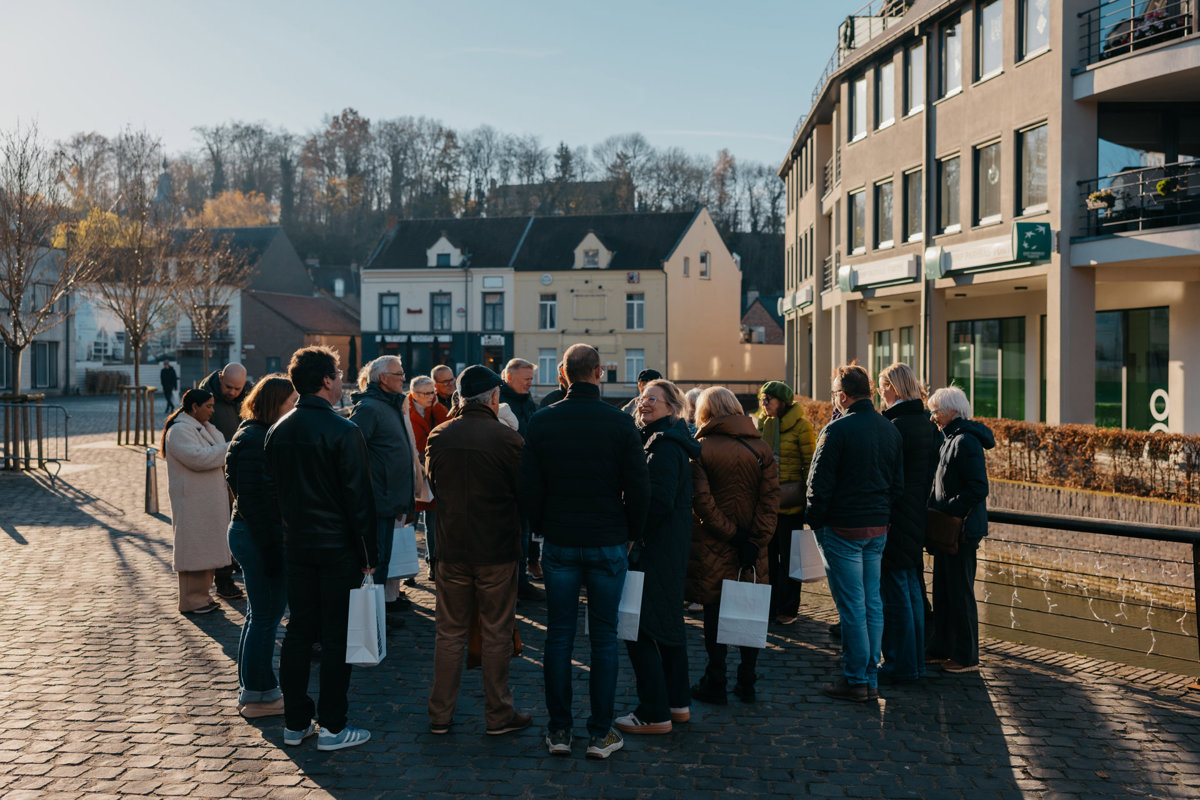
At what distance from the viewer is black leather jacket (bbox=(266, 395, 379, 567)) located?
5000 mm

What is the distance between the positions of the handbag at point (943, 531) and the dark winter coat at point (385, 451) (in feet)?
11.9

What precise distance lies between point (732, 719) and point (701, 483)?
1.36 m

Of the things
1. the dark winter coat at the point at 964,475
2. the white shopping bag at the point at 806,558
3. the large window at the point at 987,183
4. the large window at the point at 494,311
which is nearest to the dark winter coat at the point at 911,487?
the dark winter coat at the point at 964,475

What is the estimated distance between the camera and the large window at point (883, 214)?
83.0 ft

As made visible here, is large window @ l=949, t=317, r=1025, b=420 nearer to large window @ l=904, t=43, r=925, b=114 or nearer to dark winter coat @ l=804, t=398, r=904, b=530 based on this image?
large window @ l=904, t=43, r=925, b=114

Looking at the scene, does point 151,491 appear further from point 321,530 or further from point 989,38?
point 989,38

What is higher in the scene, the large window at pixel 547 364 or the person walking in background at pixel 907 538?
the large window at pixel 547 364

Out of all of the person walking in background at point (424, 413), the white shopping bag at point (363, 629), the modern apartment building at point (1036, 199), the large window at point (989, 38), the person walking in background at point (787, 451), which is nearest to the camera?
the white shopping bag at point (363, 629)

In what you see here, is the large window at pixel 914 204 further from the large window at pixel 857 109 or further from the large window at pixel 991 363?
the large window at pixel 857 109

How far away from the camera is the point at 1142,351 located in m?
19.7

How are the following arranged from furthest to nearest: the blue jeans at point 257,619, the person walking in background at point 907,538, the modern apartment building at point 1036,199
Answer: the modern apartment building at point 1036,199 → the person walking in background at point 907,538 → the blue jeans at point 257,619

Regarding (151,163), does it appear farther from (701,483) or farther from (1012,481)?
(701,483)

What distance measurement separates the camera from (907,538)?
6.27 metres

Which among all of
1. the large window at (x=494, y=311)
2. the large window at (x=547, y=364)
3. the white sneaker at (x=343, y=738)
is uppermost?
the large window at (x=494, y=311)
